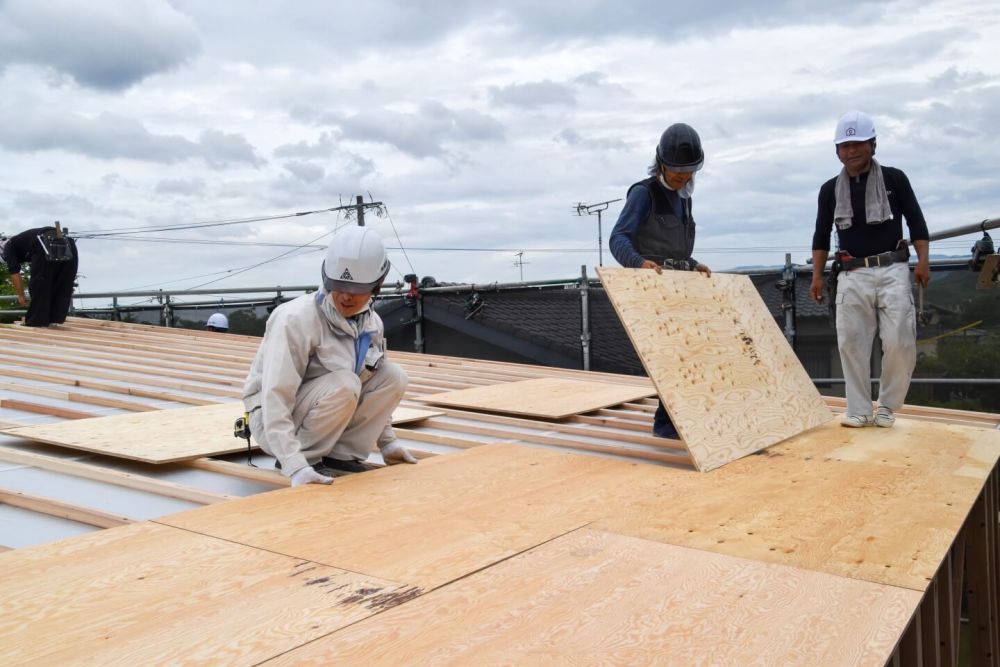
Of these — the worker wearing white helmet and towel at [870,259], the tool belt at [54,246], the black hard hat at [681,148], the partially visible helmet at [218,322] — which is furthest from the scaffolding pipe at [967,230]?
the partially visible helmet at [218,322]

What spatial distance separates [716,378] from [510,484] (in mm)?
1211

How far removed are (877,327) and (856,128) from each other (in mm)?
932

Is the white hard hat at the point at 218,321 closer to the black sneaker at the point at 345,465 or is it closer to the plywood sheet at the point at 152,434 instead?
the plywood sheet at the point at 152,434

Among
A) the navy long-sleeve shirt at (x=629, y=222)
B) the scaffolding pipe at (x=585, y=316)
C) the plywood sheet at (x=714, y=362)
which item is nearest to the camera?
the plywood sheet at (x=714, y=362)

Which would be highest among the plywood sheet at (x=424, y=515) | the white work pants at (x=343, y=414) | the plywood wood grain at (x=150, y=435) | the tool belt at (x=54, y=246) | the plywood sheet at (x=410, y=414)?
the tool belt at (x=54, y=246)

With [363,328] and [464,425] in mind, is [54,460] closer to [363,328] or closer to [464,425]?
[363,328]

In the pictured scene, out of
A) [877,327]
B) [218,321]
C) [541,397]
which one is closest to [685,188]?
[877,327]

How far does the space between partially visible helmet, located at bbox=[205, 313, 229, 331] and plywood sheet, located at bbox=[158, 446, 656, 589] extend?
8600mm

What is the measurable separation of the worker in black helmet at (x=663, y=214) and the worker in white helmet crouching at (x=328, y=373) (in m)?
1.30

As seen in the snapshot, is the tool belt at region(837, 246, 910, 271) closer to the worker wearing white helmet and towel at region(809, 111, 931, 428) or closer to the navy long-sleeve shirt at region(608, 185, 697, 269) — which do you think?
the worker wearing white helmet and towel at region(809, 111, 931, 428)

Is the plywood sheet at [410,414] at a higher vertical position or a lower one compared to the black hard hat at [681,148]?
lower

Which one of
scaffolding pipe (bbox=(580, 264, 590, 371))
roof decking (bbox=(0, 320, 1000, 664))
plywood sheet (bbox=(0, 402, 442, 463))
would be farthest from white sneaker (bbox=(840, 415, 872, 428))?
scaffolding pipe (bbox=(580, 264, 590, 371))

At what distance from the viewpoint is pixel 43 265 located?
24.9ft

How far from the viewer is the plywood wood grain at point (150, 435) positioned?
2965 mm
